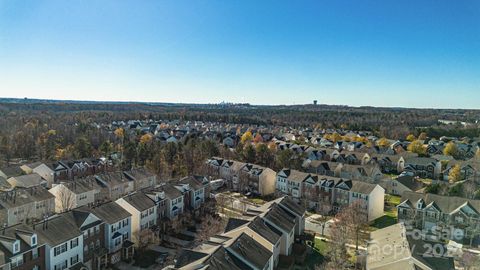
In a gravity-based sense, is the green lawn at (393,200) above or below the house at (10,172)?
below

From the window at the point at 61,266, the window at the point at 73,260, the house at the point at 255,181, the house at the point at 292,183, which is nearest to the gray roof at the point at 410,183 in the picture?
the house at the point at 292,183

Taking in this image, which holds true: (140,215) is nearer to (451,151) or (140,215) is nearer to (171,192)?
(171,192)

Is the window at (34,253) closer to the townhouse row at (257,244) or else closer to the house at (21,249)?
the house at (21,249)

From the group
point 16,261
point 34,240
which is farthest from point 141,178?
point 16,261

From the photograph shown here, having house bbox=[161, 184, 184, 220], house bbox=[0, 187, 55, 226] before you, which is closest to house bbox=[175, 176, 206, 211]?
house bbox=[161, 184, 184, 220]

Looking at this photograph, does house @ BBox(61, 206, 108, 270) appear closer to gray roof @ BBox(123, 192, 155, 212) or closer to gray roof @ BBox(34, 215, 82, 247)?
gray roof @ BBox(34, 215, 82, 247)

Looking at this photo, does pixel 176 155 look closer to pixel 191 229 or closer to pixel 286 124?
pixel 191 229

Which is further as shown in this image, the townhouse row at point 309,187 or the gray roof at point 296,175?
the gray roof at point 296,175
